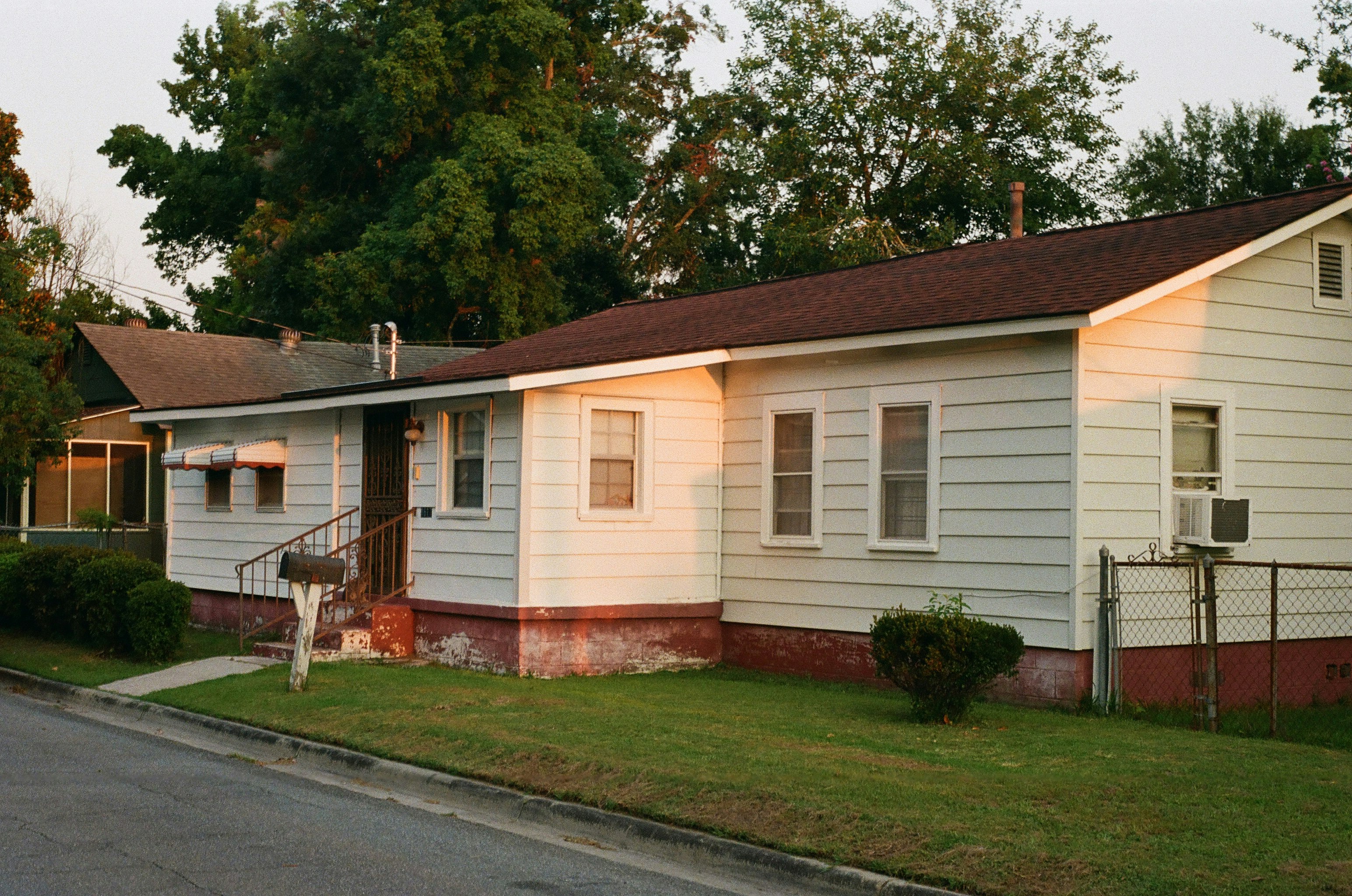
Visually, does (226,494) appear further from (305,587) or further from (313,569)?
(313,569)

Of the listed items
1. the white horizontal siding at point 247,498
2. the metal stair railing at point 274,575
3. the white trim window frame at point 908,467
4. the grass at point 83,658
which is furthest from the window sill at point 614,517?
the grass at point 83,658

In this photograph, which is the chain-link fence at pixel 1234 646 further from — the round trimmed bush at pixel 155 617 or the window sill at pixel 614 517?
the round trimmed bush at pixel 155 617

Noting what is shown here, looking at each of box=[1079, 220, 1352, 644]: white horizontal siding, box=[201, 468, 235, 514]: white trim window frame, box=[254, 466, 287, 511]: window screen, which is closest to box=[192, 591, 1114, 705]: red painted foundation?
box=[1079, 220, 1352, 644]: white horizontal siding

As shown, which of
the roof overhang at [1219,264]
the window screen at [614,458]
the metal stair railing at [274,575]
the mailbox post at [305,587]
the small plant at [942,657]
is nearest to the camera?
the small plant at [942,657]

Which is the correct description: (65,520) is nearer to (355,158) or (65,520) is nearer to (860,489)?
(355,158)

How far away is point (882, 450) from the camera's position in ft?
48.9

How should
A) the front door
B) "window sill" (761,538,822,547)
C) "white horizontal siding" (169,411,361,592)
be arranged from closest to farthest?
"window sill" (761,538,822,547) < the front door < "white horizontal siding" (169,411,361,592)

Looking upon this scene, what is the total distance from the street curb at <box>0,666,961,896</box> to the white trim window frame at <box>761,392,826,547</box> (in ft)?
20.3

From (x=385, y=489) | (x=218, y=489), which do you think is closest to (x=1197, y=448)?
(x=385, y=489)

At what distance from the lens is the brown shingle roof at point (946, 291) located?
44.5 ft

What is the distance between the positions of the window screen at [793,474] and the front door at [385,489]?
4.64 metres

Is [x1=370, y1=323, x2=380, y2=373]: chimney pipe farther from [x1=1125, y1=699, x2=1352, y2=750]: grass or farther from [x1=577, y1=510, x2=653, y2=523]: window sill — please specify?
[x1=1125, y1=699, x2=1352, y2=750]: grass

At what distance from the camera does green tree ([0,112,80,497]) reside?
21.6m

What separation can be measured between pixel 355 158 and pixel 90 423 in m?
14.0
